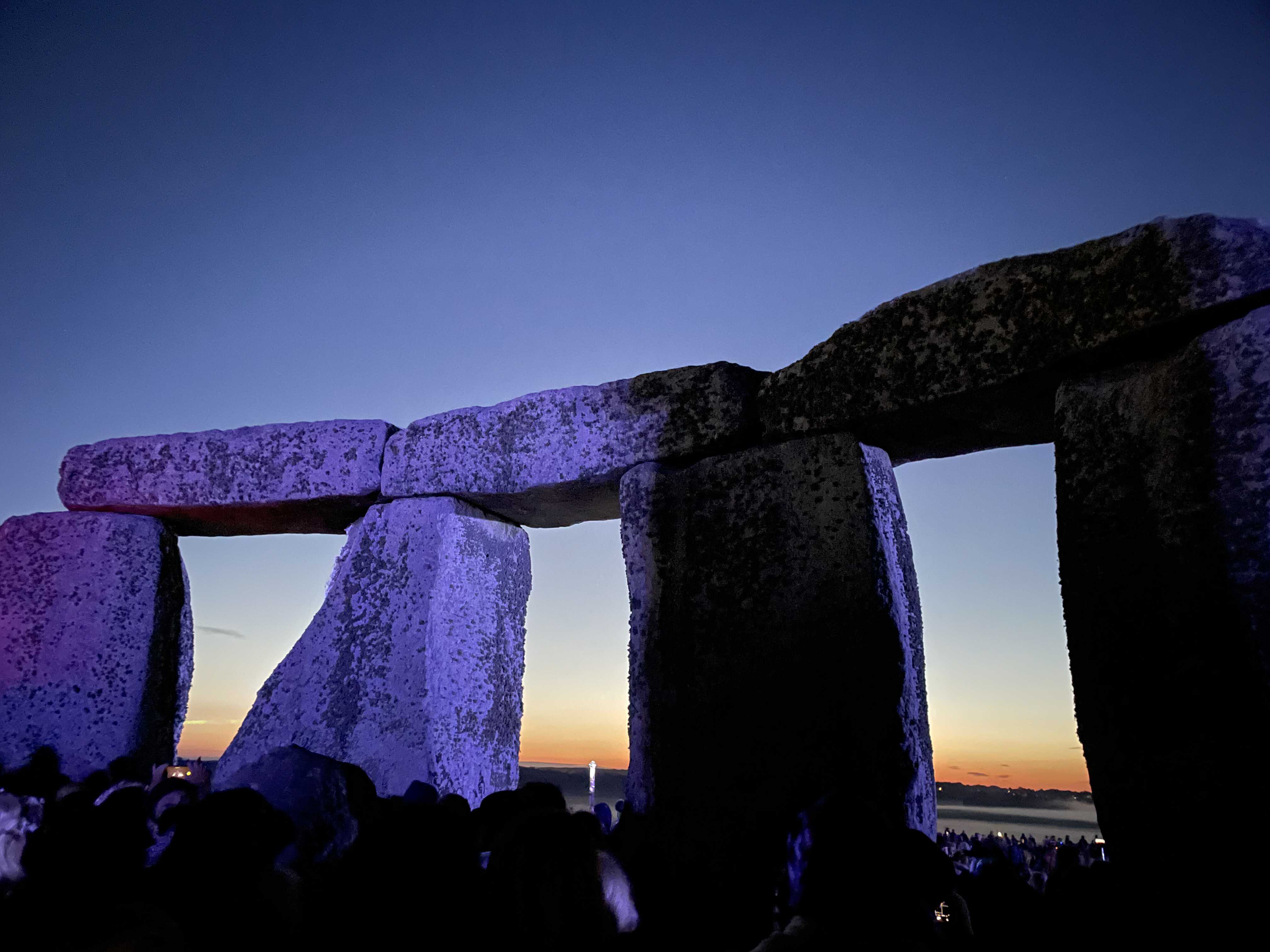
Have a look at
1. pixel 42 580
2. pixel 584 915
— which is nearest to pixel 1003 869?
pixel 584 915

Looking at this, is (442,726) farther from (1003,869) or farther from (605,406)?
(1003,869)

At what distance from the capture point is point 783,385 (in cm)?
258

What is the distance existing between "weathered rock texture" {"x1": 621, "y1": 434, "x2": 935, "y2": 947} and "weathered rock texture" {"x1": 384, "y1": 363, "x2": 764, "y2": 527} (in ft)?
0.52

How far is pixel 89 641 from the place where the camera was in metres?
3.43

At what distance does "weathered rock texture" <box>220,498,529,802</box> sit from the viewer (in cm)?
289

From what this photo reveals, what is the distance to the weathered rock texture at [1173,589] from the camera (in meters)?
1.61

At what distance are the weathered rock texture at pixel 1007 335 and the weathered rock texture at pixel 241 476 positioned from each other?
5.84 feet

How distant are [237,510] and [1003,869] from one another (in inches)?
126

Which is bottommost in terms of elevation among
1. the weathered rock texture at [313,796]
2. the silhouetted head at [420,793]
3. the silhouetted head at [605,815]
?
the silhouetted head at [605,815]

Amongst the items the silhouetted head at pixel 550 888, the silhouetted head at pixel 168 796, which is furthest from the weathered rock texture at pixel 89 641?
the silhouetted head at pixel 550 888

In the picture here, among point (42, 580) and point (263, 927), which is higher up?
point (42, 580)

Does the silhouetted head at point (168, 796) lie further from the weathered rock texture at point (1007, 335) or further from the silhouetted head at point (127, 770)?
the weathered rock texture at point (1007, 335)

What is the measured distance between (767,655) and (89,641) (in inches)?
117

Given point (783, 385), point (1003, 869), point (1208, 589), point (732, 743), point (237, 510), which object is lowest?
point (1003, 869)
